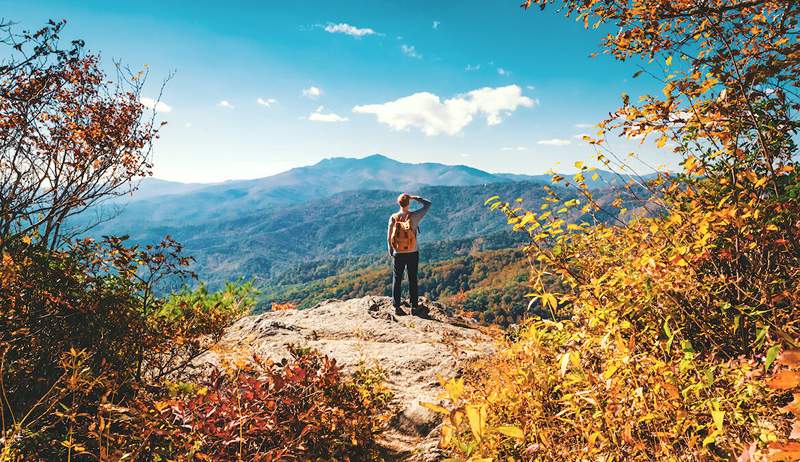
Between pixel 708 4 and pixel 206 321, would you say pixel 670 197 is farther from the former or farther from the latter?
pixel 206 321

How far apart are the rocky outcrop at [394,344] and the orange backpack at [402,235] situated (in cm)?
160

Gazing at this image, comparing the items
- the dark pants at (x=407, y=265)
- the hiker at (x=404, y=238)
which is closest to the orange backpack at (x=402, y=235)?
the hiker at (x=404, y=238)

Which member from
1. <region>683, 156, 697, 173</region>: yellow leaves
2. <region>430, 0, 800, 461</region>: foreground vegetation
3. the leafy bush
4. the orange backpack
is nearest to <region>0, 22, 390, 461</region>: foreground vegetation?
the leafy bush

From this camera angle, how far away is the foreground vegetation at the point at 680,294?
205 cm

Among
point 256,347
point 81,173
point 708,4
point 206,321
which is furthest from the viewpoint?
point 81,173

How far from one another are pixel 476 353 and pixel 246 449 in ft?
10.8

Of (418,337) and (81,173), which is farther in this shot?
(81,173)

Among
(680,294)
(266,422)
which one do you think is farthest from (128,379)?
(680,294)

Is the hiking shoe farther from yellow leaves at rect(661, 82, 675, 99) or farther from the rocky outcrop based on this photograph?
→ yellow leaves at rect(661, 82, 675, 99)

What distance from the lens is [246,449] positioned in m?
2.37

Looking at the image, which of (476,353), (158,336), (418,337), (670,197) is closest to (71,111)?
(158,336)

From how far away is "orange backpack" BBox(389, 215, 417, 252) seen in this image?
7.96 m

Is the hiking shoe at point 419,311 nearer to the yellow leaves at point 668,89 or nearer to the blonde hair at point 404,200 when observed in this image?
the blonde hair at point 404,200

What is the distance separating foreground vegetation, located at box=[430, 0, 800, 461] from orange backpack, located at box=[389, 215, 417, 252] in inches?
184
